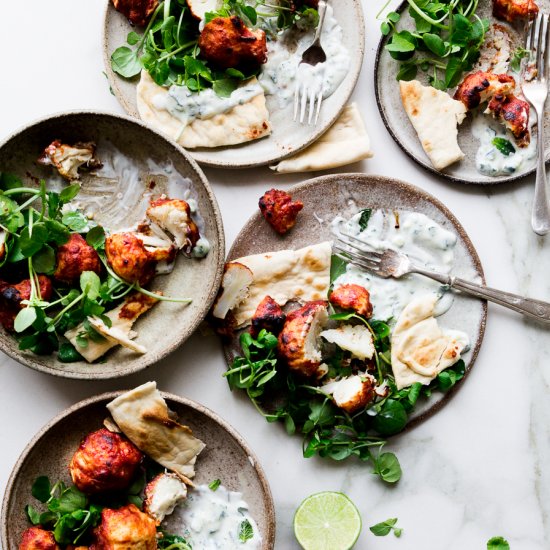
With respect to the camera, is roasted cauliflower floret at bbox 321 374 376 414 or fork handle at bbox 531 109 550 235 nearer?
roasted cauliflower floret at bbox 321 374 376 414

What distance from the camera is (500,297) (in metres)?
3.29

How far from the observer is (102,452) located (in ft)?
9.87

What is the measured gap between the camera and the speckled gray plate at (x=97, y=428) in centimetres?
307

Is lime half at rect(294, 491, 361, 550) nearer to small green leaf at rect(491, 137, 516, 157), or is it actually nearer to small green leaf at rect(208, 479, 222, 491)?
small green leaf at rect(208, 479, 222, 491)

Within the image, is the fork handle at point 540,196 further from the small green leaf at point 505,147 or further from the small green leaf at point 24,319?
the small green leaf at point 24,319

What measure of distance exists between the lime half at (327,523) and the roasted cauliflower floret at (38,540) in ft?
3.13

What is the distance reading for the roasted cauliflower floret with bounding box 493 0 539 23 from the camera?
10.9 feet

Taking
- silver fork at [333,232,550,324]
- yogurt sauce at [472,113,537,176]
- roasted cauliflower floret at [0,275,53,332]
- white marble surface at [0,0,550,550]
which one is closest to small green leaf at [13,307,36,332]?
roasted cauliflower floret at [0,275,53,332]

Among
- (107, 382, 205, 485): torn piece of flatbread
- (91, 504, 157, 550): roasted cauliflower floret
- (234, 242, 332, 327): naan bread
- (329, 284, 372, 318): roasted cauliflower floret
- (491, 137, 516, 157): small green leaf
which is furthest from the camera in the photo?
(491, 137, 516, 157): small green leaf

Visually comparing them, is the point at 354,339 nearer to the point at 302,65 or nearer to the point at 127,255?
the point at 127,255

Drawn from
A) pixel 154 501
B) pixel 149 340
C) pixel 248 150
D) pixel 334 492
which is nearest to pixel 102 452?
pixel 154 501

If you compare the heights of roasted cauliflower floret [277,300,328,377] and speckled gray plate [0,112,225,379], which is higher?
speckled gray plate [0,112,225,379]

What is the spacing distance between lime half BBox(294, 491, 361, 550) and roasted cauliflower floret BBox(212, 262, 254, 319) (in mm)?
847

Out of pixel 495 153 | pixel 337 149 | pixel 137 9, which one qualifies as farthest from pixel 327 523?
pixel 137 9
